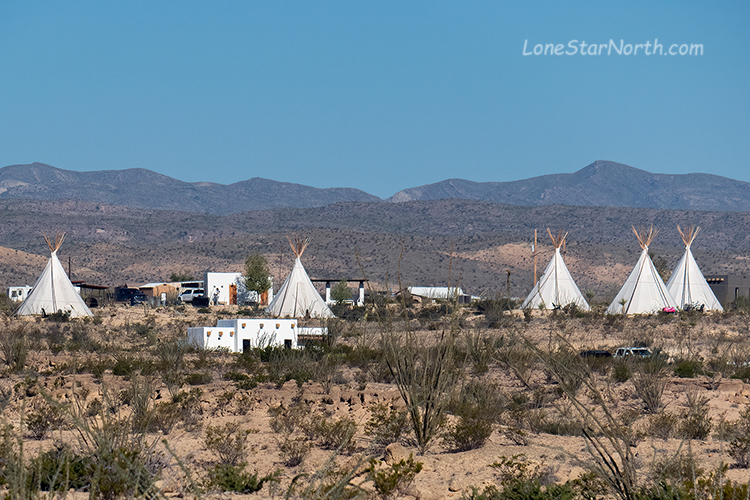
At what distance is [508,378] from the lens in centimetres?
1845

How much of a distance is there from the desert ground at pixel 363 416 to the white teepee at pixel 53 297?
342 inches

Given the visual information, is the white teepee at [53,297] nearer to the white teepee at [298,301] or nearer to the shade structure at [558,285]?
the white teepee at [298,301]

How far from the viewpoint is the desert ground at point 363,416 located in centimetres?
764

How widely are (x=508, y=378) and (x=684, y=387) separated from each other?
395cm

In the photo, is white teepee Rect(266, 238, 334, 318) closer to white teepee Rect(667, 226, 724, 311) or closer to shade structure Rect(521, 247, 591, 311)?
shade structure Rect(521, 247, 591, 311)

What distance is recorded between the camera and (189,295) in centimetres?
4722

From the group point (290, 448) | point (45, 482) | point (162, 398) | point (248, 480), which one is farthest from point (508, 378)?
point (45, 482)

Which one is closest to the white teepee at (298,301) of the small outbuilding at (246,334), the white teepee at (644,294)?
the small outbuilding at (246,334)

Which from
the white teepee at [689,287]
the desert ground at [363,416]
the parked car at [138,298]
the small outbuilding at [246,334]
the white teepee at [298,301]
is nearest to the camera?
the desert ground at [363,416]

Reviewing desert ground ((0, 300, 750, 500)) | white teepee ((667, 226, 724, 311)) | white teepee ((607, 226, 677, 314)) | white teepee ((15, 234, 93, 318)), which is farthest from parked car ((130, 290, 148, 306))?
white teepee ((667, 226, 724, 311))

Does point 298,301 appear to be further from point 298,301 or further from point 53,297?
point 53,297

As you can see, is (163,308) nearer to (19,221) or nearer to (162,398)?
(162,398)

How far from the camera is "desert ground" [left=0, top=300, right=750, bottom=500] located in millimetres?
7641

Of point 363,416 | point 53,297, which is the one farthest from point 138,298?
point 363,416
